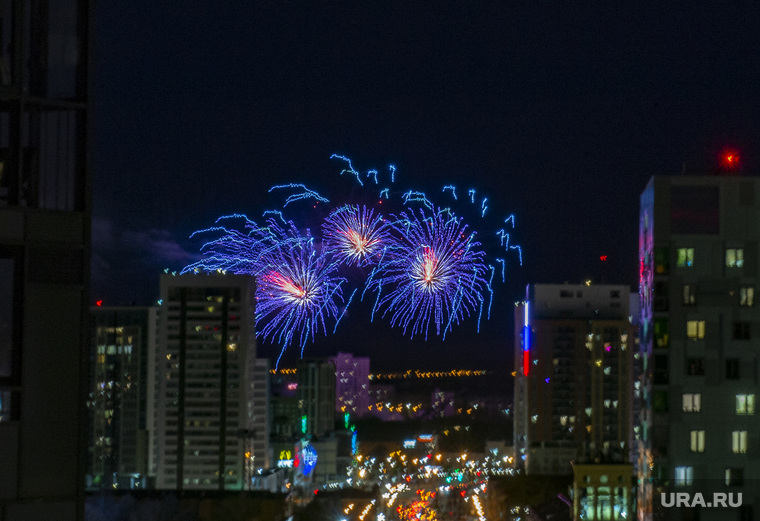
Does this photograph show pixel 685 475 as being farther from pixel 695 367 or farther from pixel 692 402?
pixel 695 367

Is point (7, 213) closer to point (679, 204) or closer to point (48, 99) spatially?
point (48, 99)

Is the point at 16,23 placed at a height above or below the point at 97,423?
above

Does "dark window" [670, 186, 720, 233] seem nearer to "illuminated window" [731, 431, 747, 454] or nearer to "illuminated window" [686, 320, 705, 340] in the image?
"illuminated window" [686, 320, 705, 340]

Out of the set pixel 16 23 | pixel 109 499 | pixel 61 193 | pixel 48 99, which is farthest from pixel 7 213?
pixel 109 499

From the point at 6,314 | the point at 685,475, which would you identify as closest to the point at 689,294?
the point at 685,475

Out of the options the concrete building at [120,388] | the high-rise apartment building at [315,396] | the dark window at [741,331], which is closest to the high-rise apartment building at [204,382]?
the concrete building at [120,388]
